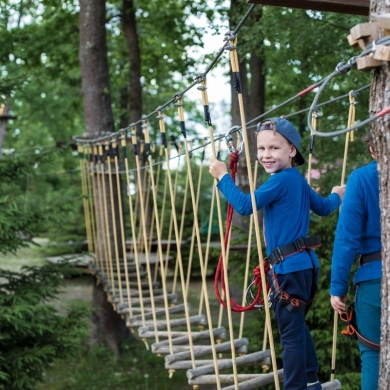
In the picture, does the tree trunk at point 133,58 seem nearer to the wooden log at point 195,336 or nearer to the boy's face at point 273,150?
the wooden log at point 195,336

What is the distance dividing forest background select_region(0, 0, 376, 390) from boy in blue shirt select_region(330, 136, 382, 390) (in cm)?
290

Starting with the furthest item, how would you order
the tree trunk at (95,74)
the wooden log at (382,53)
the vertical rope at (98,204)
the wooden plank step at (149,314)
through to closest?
the tree trunk at (95,74), the vertical rope at (98,204), the wooden plank step at (149,314), the wooden log at (382,53)

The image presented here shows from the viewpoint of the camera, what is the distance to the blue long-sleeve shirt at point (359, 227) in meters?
2.81

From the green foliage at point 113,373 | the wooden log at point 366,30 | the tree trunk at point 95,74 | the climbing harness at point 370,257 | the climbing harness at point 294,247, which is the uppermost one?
the tree trunk at point 95,74

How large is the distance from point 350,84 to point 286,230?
16.3 feet

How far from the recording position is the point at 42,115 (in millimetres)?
15320

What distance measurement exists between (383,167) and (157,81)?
10.5 metres

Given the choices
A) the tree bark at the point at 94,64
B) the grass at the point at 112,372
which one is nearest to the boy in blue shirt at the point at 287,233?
the grass at the point at 112,372

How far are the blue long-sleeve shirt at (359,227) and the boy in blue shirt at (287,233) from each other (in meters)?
0.24

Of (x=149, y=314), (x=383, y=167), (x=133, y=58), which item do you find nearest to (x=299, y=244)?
(x=383, y=167)

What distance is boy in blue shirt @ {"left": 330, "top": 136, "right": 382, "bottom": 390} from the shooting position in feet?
9.25

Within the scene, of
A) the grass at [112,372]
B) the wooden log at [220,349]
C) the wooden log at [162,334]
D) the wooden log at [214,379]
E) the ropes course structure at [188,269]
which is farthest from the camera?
the grass at [112,372]

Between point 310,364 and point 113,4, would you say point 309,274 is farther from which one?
point 113,4

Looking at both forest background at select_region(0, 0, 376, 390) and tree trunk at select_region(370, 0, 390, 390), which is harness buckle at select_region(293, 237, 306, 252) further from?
forest background at select_region(0, 0, 376, 390)
